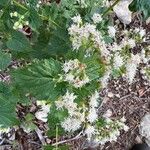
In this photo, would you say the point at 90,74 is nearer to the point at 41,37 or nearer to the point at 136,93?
the point at 41,37

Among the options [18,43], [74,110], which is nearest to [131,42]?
[74,110]

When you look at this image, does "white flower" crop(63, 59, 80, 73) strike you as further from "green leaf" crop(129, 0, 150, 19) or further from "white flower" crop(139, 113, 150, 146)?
"white flower" crop(139, 113, 150, 146)

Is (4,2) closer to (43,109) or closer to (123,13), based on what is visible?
(43,109)

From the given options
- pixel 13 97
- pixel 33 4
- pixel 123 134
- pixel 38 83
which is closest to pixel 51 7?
pixel 33 4

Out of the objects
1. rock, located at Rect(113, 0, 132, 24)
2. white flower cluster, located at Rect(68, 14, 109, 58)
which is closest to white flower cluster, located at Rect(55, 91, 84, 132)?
white flower cluster, located at Rect(68, 14, 109, 58)

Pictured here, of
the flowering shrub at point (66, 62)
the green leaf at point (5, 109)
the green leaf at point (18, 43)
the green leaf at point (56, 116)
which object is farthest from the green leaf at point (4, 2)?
the green leaf at point (56, 116)

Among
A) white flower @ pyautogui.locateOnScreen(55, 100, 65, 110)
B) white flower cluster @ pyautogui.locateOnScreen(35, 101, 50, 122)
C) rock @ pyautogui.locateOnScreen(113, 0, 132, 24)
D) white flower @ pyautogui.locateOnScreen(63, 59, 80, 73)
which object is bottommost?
white flower @ pyautogui.locateOnScreen(55, 100, 65, 110)

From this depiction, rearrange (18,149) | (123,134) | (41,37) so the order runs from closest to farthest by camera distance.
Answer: (41,37), (18,149), (123,134)
